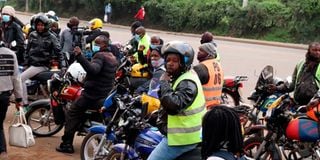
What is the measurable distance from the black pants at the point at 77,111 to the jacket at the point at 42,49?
2.03 meters

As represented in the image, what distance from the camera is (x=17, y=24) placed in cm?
1078

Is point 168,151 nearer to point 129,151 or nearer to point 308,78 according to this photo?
point 129,151

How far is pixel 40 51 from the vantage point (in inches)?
364

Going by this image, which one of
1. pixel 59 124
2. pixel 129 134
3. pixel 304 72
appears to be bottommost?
pixel 59 124

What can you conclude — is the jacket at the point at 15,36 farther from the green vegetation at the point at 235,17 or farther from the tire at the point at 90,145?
the green vegetation at the point at 235,17

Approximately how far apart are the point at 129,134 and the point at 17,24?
604 cm

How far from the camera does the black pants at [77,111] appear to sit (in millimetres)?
7438

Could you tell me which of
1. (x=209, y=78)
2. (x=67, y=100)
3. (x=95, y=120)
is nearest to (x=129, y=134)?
(x=209, y=78)

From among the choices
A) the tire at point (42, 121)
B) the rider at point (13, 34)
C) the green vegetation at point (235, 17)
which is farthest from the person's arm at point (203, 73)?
the green vegetation at point (235, 17)

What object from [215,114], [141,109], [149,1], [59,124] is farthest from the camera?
[149,1]

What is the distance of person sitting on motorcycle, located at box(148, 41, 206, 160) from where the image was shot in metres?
4.50

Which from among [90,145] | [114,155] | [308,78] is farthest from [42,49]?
[308,78]

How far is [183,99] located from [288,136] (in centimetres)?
210

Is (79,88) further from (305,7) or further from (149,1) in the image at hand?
(149,1)
